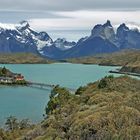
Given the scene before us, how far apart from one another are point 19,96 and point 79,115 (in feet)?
371

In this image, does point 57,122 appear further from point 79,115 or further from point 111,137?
point 111,137

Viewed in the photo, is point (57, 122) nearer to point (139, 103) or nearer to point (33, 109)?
point (139, 103)

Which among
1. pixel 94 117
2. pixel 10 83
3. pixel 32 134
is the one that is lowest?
pixel 10 83

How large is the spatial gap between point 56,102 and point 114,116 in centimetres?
4803

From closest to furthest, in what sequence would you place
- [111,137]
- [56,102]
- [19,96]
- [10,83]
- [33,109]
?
1. [111,137]
2. [56,102]
3. [33,109]
4. [19,96]
5. [10,83]

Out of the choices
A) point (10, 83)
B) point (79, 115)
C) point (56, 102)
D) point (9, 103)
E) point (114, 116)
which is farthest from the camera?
point (10, 83)

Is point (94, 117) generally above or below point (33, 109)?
above

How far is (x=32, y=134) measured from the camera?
109ft

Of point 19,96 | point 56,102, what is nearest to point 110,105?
point 56,102

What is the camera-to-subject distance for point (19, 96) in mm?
143125

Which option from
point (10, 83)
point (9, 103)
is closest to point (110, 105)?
point (9, 103)

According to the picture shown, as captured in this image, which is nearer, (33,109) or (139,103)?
(139,103)

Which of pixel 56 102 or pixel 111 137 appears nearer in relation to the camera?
pixel 111 137

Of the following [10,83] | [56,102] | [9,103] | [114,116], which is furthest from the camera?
[10,83]
